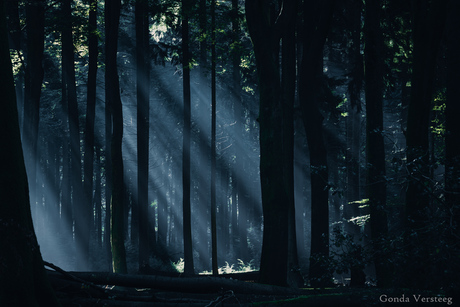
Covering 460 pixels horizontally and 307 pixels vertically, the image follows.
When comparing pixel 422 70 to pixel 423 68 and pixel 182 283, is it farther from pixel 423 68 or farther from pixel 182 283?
pixel 182 283

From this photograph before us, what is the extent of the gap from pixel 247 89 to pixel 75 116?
15.9 meters

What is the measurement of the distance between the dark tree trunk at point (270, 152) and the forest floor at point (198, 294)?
9.03ft

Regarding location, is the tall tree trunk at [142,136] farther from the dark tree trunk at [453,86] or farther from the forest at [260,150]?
the dark tree trunk at [453,86]

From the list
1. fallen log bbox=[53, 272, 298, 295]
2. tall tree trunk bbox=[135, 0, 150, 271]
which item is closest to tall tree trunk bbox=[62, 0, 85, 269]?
tall tree trunk bbox=[135, 0, 150, 271]

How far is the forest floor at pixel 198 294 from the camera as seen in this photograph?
7.18 m

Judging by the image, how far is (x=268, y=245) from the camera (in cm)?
1227

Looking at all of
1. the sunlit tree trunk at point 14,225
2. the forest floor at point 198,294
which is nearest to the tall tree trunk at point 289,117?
the forest floor at point 198,294

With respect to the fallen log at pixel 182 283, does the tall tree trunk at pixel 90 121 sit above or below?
above

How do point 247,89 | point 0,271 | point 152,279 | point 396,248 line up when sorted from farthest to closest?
point 247,89
point 152,279
point 396,248
point 0,271

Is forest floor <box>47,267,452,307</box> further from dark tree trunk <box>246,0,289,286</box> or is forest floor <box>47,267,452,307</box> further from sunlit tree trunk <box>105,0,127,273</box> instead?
sunlit tree trunk <box>105,0,127,273</box>


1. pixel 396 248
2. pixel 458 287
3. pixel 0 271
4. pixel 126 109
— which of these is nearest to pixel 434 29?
pixel 396 248

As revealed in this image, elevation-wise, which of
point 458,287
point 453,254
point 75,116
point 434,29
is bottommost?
point 458,287

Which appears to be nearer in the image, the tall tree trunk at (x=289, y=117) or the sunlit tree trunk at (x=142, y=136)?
the tall tree trunk at (x=289, y=117)

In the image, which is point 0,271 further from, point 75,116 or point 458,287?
point 75,116
